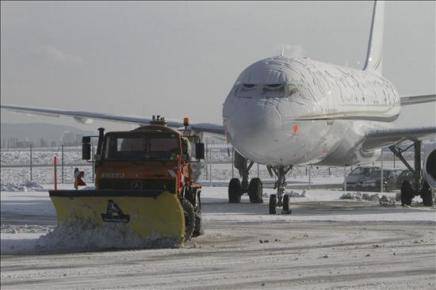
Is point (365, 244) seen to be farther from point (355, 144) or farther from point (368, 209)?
point (355, 144)

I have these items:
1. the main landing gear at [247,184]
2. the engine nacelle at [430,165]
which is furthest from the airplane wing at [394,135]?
the main landing gear at [247,184]

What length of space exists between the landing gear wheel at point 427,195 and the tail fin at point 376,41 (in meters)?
11.4

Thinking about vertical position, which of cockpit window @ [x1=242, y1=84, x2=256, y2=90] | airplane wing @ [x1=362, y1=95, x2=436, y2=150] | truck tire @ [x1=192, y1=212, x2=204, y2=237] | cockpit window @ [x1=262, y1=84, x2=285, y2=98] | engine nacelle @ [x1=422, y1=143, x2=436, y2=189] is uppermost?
cockpit window @ [x1=242, y1=84, x2=256, y2=90]

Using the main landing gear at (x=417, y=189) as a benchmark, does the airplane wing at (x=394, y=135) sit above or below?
above

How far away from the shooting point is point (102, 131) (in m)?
15.6

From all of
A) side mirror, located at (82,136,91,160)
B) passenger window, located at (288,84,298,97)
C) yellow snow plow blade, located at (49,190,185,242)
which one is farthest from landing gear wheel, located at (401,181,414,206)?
yellow snow plow blade, located at (49,190,185,242)

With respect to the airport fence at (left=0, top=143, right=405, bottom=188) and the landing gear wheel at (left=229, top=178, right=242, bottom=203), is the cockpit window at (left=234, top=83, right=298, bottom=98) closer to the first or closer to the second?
the airport fence at (left=0, top=143, right=405, bottom=188)

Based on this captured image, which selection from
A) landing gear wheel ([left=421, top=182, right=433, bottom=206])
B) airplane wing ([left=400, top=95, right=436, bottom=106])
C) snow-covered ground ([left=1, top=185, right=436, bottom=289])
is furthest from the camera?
airplane wing ([left=400, top=95, right=436, bottom=106])

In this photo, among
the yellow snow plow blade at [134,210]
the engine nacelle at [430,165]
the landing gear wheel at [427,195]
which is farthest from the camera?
the landing gear wheel at [427,195]

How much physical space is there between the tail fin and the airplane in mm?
7215

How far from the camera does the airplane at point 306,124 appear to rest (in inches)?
830

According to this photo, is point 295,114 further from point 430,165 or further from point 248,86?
point 430,165

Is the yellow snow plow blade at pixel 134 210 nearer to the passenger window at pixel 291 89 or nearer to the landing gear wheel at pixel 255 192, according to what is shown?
the passenger window at pixel 291 89

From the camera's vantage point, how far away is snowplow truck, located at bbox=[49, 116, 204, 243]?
559 inches
